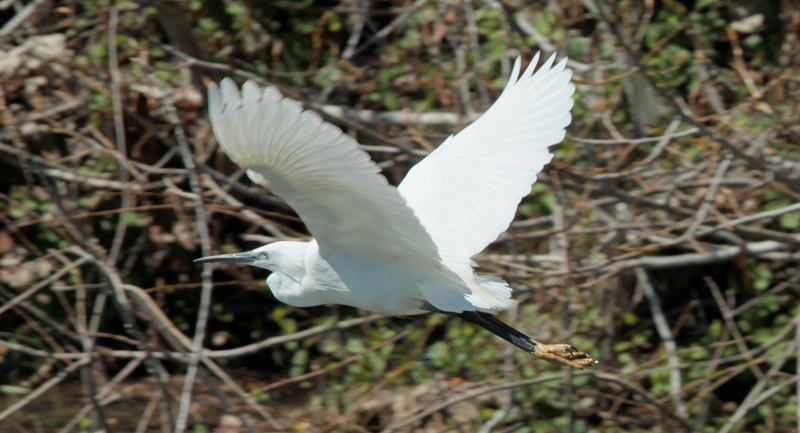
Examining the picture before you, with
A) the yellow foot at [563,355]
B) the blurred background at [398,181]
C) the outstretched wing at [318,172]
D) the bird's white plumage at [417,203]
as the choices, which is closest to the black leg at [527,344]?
the yellow foot at [563,355]

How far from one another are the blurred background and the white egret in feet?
2.64

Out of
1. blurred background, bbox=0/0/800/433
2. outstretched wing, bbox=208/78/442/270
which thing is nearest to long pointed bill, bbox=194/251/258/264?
outstretched wing, bbox=208/78/442/270

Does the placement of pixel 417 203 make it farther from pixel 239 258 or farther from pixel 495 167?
pixel 239 258

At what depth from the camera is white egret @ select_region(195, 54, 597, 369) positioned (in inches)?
85.5

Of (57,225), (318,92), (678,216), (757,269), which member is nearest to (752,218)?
(678,216)

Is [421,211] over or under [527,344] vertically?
over

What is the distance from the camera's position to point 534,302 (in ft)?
14.5

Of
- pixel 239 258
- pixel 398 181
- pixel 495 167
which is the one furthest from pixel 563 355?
pixel 398 181

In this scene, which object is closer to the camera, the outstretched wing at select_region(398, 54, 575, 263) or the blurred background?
the outstretched wing at select_region(398, 54, 575, 263)

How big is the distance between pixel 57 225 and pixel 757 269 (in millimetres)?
3478

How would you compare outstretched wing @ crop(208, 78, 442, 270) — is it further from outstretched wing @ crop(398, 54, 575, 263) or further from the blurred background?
the blurred background

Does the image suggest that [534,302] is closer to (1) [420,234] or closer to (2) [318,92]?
(2) [318,92]

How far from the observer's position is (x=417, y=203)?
2.92 m

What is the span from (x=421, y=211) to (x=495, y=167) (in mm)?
279
